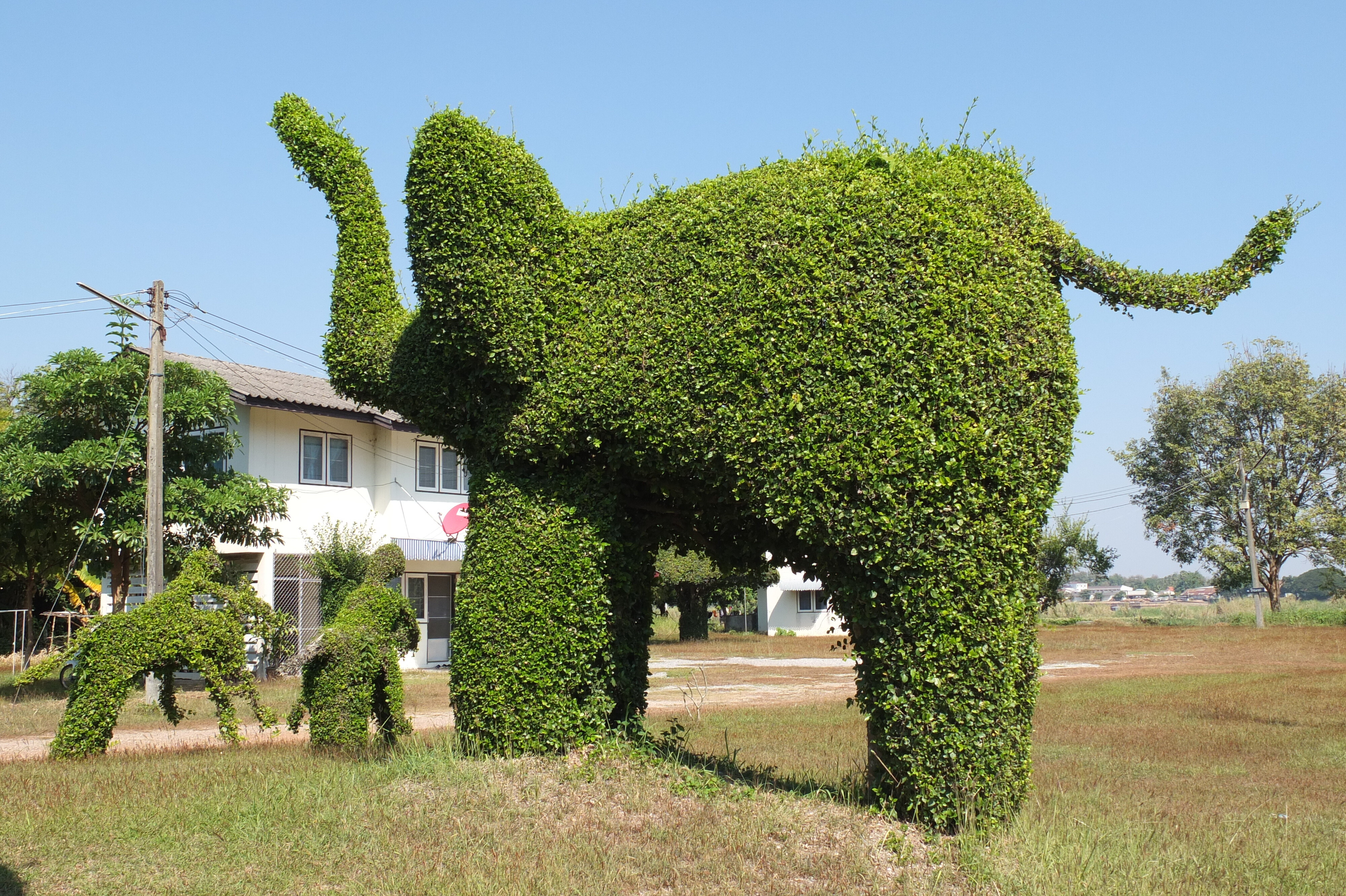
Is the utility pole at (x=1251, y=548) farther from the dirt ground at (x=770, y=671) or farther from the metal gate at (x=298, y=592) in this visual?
the metal gate at (x=298, y=592)

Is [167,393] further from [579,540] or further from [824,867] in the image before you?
[824,867]

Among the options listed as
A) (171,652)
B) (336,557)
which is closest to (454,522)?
(336,557)

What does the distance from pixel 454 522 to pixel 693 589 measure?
1412 centimetres

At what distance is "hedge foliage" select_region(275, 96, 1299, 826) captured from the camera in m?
6.49

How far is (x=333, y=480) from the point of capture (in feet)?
81.4

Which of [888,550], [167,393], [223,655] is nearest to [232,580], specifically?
[167,393]

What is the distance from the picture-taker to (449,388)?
847 centimetres

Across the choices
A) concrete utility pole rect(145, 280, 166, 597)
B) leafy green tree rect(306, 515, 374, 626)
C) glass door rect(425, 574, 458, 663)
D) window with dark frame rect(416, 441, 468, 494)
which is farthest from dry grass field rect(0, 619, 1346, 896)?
glass door rect(425, 574, 458, 663)

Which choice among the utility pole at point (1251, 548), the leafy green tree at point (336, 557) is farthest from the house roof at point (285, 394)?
the utility pole at point (1251, 548)

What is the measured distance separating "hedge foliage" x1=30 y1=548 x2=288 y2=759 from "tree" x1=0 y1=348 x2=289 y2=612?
28.3 feet

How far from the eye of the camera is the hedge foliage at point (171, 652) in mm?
9047

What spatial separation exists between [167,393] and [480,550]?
43.8ft

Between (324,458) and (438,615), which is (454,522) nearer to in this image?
(438,615)

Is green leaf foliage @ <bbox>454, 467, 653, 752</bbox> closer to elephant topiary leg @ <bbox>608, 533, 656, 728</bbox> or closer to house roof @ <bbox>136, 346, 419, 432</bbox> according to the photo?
elephant topiary leg @ <bbox>608, 533, 656, 728</bbox>
